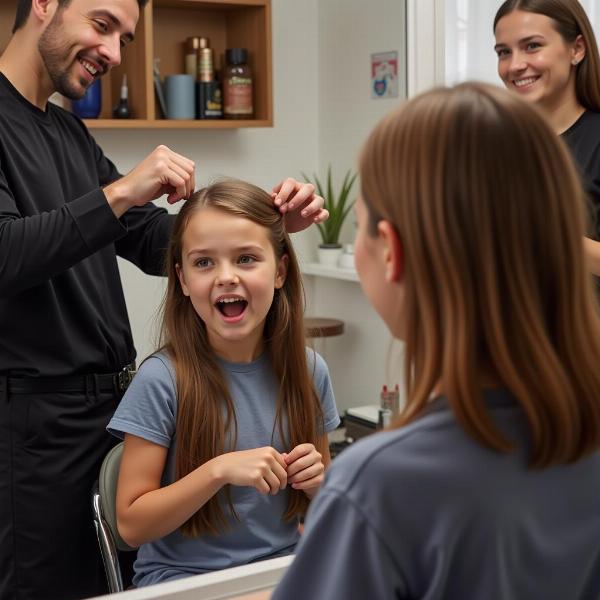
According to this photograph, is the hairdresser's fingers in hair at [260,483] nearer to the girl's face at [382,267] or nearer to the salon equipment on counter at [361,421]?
the girl's face at [382,267]

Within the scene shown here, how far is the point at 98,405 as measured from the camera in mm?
1464

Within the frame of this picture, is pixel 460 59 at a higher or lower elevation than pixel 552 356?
higher

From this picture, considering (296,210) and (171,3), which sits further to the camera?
(171,3)

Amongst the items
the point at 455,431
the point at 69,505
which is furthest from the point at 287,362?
the point at 455,431

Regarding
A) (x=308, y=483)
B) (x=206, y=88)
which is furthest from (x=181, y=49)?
(x=308, y=483)

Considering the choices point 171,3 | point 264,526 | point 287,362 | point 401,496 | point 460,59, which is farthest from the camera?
point 171,3

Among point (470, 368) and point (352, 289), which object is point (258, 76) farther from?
point (470, 368)

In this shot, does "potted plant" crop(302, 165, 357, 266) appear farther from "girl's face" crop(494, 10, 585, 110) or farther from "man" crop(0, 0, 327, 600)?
"man" crop(0, 0, 327, 600)

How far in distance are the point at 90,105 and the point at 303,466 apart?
1.98m

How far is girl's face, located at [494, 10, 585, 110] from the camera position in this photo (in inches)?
71.1

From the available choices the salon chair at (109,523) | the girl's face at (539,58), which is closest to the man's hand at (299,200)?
the salon chair at (109,523)

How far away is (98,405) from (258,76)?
1.95 meters

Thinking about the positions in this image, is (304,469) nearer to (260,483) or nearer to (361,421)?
(260,483)

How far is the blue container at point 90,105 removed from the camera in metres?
2.82
